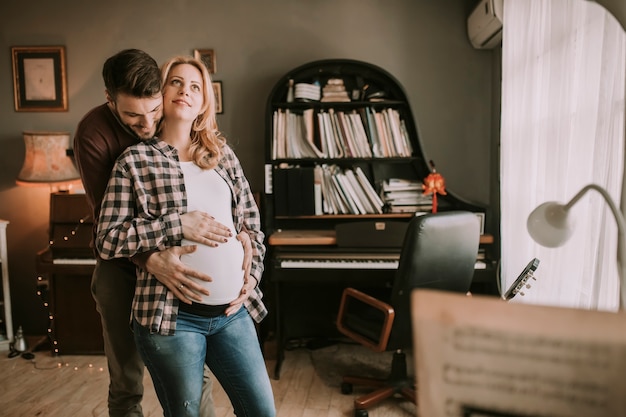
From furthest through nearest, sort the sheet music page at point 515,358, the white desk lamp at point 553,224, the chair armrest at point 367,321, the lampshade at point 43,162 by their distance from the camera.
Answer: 1. the lampshade at point 43,162
2. the chair armrest at point 367,321
3. the white desk lamp at point 553,224
4. the sheet music page at point 515,358

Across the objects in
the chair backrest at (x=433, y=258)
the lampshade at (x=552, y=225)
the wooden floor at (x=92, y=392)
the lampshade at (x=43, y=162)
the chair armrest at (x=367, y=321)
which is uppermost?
the lampshade at (x=43, y=162)

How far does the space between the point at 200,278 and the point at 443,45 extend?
8.45 ft

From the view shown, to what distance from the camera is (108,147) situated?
139 cm

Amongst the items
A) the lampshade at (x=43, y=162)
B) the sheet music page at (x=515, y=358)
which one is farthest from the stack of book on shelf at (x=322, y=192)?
the sheet music page at (x=515, y=358)

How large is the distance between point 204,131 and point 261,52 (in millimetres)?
2053

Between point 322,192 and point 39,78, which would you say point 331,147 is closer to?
point 322,192

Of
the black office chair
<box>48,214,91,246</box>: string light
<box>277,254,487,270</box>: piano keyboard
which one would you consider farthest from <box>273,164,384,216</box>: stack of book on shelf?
<box>48,214,91,246</box>: string light

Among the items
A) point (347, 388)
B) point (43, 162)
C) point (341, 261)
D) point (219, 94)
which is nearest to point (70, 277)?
point (43, 162)

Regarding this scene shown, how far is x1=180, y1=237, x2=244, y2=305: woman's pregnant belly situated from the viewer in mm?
1293

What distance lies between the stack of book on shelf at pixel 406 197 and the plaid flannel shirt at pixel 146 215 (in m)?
1.92

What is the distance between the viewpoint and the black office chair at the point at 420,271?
81.1 inches

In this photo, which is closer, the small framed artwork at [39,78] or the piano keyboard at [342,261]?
the piano keyboard at [342,261]

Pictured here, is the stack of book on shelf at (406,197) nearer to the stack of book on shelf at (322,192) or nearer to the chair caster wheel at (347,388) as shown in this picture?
the stack of book on shelf at (322,192)

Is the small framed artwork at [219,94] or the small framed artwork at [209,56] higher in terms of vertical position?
the small framed artwork at [209,56]
